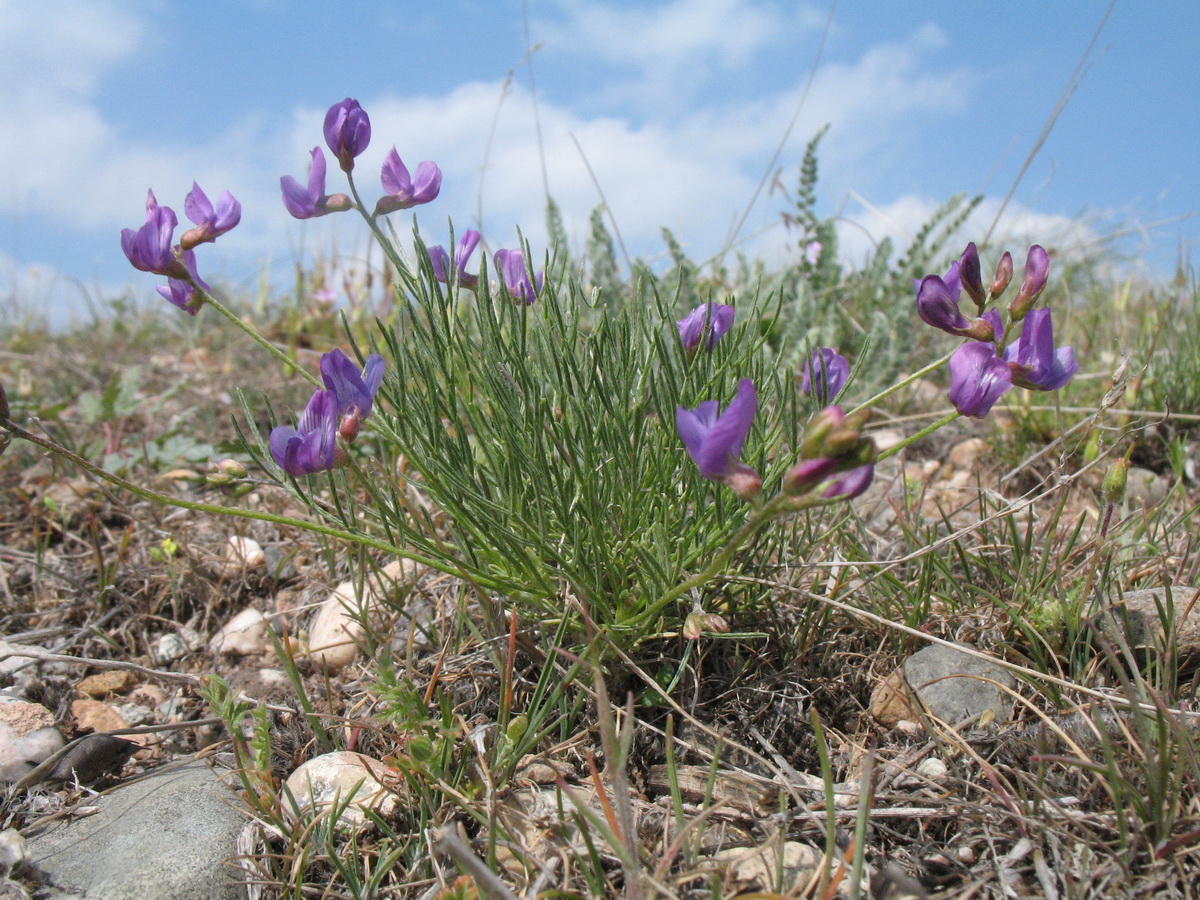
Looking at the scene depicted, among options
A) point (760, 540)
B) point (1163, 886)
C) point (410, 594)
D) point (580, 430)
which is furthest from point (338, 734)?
point (1163, 886)

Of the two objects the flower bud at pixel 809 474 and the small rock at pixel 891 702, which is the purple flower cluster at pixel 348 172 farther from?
the small rock at pixel 891 702

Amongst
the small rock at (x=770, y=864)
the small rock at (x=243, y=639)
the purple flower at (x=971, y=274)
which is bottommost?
the small rock at (x=770, y=864)

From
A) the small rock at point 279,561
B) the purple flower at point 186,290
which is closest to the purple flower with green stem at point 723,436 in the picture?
the purple flower at point 186,290

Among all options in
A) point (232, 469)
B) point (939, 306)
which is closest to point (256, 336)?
point (232, 469)

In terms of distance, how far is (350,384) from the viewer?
1.65m

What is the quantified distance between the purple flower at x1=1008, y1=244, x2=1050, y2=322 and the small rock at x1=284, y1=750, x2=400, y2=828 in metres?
1.57

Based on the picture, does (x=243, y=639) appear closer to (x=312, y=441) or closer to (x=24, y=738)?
(x=24, y=738)

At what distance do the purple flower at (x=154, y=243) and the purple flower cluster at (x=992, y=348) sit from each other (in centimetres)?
160

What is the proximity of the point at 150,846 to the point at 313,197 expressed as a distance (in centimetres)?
139

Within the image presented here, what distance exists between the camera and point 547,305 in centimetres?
190

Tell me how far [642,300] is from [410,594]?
1.08m

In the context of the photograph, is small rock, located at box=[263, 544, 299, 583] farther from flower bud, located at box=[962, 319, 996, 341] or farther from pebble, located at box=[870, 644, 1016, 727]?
flower bud, located at box=[962, 319, 996, 341]

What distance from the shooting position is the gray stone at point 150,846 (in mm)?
1555

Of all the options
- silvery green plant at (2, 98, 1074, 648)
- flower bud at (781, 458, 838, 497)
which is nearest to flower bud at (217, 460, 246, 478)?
silvery green plant at (2, 98, 1074, 648)
